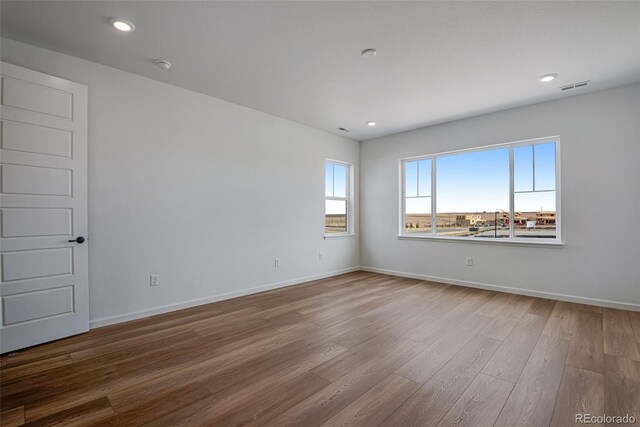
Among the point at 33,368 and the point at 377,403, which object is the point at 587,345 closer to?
the point at 377,403

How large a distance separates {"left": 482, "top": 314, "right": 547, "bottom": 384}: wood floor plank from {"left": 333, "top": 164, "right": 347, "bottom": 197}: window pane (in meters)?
3.71

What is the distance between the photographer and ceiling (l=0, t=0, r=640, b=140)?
2254mm

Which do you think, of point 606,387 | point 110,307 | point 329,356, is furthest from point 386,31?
point 110,307

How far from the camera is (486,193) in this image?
4.77 m

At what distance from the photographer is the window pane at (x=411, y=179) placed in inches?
221

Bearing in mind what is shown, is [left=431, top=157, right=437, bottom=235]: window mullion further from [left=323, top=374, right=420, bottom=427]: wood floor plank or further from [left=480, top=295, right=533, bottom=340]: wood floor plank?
[left=323, top=374, right=420, bottom=427]: wood floor plank

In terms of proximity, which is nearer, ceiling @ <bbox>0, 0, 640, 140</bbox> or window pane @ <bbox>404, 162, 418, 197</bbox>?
ceiling @ <bbox>0, 0, 640, 140</bbox>

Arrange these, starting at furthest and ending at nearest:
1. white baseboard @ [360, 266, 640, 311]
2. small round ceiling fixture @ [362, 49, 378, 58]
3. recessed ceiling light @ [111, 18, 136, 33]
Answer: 1. white baseboard @ [360, 266, 640, 311]
2. small round ceiling fixture @ [362, 49, 378, 58]
3. recessed ceiling light @ [111, 18, 136, 33]

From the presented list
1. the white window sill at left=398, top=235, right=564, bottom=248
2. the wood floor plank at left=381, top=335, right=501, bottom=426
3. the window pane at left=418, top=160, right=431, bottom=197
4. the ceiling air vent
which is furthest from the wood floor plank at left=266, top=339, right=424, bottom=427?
the ceiling air vent

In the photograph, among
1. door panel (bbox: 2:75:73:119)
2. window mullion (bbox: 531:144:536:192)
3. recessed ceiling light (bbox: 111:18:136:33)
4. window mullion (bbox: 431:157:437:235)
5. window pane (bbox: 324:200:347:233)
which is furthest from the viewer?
window pane (bbox: 324:200:347:233)

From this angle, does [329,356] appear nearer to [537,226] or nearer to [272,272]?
[272,272]

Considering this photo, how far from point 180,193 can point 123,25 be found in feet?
5.92

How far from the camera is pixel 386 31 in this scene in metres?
2.49

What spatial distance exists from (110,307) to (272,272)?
2144mm
